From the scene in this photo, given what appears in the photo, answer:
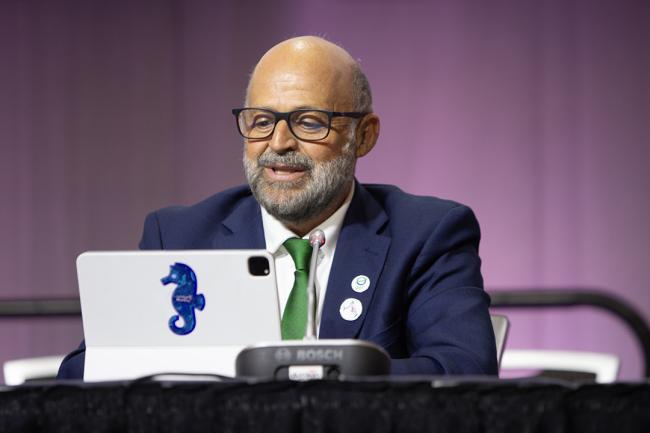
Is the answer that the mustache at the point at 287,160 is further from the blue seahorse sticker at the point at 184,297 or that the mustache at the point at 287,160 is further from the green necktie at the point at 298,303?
the blue seahorse sticker at the point at 184,297

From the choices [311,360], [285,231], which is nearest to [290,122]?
[285,231]

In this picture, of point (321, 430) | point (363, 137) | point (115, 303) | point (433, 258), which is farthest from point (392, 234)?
point (321, 430)

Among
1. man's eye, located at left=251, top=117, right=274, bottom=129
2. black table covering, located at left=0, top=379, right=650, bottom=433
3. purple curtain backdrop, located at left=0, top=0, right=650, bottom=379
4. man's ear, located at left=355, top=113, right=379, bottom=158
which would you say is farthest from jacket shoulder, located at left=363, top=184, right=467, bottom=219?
purple curtain backdrop, located at left=0, top=0, right=650, bottom=379

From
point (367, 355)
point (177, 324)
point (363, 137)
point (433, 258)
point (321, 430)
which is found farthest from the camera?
point (363, 137)

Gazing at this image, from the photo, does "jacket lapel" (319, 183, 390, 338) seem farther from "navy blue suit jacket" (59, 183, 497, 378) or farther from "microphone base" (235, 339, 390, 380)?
"microphone base" (235, 339, 390, 380)

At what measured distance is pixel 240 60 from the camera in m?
4.57

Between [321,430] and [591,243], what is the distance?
356 centimetres

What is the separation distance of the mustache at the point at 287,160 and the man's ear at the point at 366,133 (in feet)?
0.53

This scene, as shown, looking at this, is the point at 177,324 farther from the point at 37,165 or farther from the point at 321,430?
the point at 37,165

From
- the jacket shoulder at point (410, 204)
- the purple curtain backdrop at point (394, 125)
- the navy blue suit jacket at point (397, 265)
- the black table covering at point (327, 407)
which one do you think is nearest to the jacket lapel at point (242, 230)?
the navy blue suit jacket at point (397, 265)

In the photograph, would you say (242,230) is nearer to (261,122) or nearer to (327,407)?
(261,122)

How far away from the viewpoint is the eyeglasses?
210 centimetres

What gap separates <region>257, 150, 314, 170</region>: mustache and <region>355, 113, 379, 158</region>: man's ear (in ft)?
0.53

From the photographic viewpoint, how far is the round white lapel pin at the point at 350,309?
203 cm
